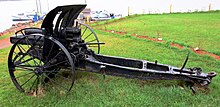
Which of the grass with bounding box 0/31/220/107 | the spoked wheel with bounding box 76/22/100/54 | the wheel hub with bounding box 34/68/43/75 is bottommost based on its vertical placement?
the grass with bounding box 0/31/220/107

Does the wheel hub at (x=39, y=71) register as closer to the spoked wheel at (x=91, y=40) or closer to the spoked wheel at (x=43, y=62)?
the spoked wheel at (x=43, y=62)

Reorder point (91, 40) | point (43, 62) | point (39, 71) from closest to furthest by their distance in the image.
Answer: point (39, 71) → point (43, 62) → point (91, 40)

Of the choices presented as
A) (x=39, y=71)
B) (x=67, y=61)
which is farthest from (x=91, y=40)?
(x=39, y=71)

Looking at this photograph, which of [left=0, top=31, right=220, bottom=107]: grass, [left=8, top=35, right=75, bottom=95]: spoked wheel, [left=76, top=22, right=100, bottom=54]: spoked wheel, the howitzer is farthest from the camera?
[left=76, top=22, right=100, bottom=54]: spoked wheel

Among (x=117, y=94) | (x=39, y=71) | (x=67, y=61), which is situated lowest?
(x=117, y=94)

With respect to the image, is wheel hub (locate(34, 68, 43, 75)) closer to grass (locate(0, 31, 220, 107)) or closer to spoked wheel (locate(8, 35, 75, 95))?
spoked wheel (locate(8, 35, 75, 95))

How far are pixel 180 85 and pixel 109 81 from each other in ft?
3.94

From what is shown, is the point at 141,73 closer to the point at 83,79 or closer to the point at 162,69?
the point at 162,69

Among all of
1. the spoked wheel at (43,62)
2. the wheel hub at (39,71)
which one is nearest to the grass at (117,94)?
the spoked wheel at (43,62)

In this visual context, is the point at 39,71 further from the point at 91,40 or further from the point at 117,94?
the point at 91,40

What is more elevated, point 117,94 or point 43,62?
point 43,62

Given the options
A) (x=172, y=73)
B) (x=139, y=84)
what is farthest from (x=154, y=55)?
(x=172, y=73)

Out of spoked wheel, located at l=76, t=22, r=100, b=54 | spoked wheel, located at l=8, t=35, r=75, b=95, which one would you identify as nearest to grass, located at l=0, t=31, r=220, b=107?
spoked wheel, located at l=8, t=35, r=75, b=95

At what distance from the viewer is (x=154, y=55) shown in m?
5.71
